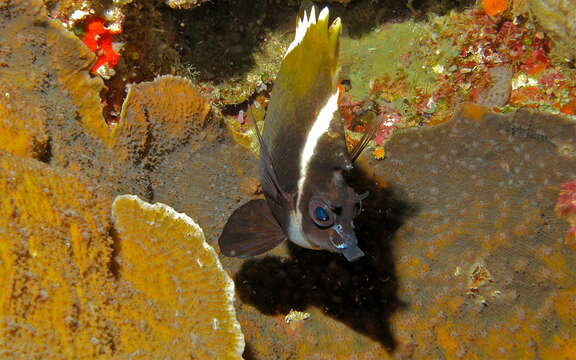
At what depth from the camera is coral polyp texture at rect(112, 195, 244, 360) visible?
232cm

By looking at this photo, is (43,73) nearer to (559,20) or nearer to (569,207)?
(569,207)

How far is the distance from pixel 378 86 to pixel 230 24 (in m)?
2.01

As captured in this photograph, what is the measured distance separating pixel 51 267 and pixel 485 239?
9.54 ft

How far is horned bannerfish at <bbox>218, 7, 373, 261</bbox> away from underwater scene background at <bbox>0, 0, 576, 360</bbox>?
0.84ft

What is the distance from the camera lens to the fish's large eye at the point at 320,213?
2023mm

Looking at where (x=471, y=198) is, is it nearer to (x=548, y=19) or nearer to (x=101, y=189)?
(x=548, y=19)

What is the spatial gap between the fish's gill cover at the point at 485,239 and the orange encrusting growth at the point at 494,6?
168 centimetres

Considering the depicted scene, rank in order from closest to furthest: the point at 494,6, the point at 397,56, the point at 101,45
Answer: the point at 101,45 < the point at 494,6 < the point at 397,56

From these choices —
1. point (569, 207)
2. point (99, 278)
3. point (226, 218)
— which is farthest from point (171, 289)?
point (569, 207)

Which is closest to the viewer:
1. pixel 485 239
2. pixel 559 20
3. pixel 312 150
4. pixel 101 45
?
pixel 312 150

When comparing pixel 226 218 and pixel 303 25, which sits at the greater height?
pixel 303 25

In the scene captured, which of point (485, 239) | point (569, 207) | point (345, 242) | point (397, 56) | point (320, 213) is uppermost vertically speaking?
point (320, 213)

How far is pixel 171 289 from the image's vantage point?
2.48 metres

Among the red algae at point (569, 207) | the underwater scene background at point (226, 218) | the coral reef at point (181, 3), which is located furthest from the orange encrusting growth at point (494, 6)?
the coral reef at point (181, 3)
